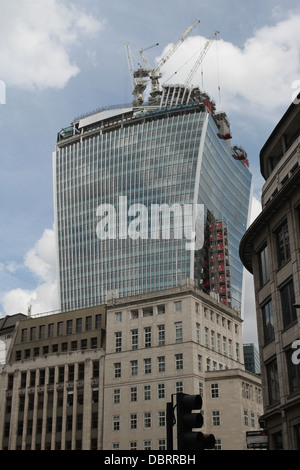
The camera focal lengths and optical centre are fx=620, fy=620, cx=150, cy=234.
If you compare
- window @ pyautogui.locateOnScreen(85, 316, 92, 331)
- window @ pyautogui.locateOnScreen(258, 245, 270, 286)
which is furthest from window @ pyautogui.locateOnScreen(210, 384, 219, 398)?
window @ pyautogui.locateOnScreen(258, 245, 270, 286)

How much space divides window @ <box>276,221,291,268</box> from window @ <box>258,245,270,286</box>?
264cm

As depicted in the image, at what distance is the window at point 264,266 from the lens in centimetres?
5481

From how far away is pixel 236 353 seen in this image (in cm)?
10569

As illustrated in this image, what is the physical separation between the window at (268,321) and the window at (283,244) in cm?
422

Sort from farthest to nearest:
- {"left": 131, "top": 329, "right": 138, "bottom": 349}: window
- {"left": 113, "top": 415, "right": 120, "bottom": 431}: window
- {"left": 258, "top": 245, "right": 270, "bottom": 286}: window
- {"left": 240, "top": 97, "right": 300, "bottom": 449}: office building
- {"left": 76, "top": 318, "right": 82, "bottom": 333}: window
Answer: {"left": 76, "top": 318, "right": 82, "bottom": 333}: window < {"left": 131, "top": 329, "right": 138, "bottom": 349}: window < {"left": 113, "top": 415, "right": 120, "bottom": 431}: window < {"left": 258, "top": 245, "right": 270, "bottom": 286}: window < {"left": 240, "top": 97, "right": 300, "bottom": 449}: office building

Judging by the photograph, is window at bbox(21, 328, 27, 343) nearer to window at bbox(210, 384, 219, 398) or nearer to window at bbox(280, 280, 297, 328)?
window at bbox(210, 384, 219, 398)

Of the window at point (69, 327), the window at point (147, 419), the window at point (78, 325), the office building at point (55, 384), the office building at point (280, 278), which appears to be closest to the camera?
the office building at point (280, 278)

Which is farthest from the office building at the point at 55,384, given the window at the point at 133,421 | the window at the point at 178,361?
the window at the point at 178,361

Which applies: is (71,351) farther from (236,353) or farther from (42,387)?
(236,353)

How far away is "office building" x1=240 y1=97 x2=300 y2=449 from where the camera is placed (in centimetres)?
4669

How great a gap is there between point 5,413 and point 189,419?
99.4 meters

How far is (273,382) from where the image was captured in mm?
51312

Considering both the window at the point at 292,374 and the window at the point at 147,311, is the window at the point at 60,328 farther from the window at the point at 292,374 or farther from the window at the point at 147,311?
the window at the point at 292,374
